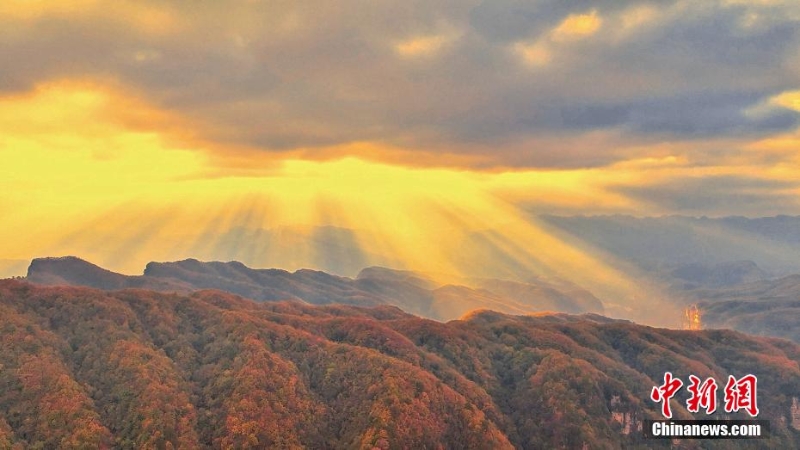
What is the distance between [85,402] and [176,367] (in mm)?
26788

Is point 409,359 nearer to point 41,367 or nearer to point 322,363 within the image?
point 322,363

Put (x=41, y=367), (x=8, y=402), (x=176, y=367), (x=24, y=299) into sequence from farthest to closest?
(x=24, y=299) → (x=176, y=367) → (x=41, y=367) → (x=8, y=402)

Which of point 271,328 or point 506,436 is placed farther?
point 271,328

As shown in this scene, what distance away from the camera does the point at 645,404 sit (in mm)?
191500

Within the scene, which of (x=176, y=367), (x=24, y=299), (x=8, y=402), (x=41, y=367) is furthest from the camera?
(x=24, y=299)

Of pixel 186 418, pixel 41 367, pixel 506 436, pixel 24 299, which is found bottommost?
pixel 506 436

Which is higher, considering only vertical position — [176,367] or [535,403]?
[176,367]

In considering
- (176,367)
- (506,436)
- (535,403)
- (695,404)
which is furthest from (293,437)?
(695,404)

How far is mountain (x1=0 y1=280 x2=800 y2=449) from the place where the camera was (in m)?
140

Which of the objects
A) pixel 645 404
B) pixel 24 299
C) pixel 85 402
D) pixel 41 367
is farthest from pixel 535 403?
pixel 24 299

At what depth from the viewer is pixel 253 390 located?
15350cm

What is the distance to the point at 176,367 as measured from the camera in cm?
16438

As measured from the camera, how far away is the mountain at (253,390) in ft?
458

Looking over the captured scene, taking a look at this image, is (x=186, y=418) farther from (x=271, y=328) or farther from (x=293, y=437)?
(x=271, y=328)
